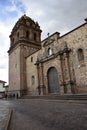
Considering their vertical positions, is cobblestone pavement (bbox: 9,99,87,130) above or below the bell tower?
below

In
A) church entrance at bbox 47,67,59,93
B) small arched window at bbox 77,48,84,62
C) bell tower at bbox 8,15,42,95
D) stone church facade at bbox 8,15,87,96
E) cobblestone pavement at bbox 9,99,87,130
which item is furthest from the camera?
bell tower at bbox 8,15,42,95

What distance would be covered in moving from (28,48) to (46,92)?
35.1 feet

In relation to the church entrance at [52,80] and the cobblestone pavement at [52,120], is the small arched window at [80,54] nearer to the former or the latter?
the church entrance at [52,80]

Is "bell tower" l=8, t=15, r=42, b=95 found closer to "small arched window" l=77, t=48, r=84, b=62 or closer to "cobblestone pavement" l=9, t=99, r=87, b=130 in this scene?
"small arched window" l=77, t=48, r=84, b=62

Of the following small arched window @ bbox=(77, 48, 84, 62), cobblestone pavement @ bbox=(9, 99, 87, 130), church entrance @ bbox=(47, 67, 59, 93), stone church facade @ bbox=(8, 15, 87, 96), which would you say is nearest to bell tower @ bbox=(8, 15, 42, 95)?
stone church facade @ bbox=(8, 15, 87, 96)

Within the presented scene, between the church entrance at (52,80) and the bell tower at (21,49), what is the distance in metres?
6.40

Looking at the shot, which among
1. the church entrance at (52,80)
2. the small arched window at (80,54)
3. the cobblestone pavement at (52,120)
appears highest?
the small arched window at (80,54)

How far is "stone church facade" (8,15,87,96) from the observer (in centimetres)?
1493

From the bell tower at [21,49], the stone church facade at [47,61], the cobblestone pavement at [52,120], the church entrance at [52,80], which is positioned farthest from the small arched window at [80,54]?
the bell tower at [21,49]

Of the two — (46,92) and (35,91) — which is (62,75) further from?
(35,91)

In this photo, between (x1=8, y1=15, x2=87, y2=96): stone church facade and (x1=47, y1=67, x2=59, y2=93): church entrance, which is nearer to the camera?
(x1=8, y1=15, x2=87, y2=96): stone church facade

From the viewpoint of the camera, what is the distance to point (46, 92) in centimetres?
1952

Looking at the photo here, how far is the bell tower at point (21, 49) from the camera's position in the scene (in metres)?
24.4

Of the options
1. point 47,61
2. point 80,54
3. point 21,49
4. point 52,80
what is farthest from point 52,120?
point 21,49
